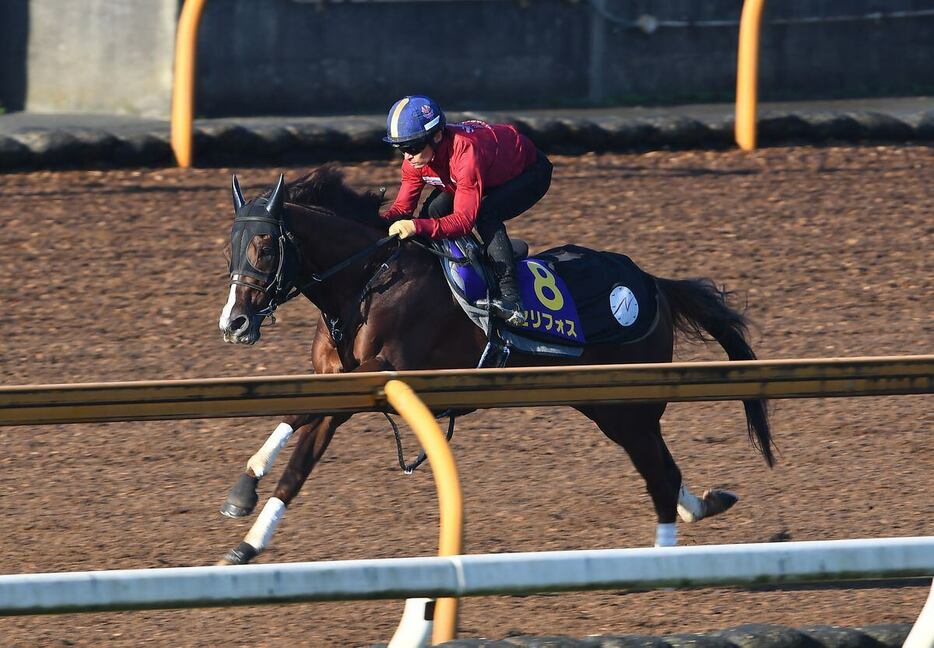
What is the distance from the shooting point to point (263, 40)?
12.9 m

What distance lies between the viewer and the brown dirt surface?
5.67 meters

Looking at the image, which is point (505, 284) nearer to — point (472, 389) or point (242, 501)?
point (242, 501)

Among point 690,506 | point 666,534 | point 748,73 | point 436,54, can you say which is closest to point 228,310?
point 666,534

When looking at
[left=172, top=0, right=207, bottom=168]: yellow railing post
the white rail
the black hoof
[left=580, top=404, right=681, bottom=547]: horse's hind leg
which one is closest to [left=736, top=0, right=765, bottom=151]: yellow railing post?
[left=172, top=0, right=207, bottom=168]: yellow railing post

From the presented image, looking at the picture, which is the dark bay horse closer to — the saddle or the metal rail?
the saddle

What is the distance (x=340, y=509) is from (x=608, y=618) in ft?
5.56

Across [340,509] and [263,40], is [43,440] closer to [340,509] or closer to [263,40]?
[340,509]

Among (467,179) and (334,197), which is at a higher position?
(467,179)

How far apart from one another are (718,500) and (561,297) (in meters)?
1.14

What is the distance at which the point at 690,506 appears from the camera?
21.8ft

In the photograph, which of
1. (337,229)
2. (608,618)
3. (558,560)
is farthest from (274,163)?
(558,560)

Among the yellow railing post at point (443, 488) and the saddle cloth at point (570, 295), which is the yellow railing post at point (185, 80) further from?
the yellow railing post at point (443, 488)

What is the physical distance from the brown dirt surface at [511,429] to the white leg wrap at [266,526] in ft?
0.87

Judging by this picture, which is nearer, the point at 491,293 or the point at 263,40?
the point at 491,293
